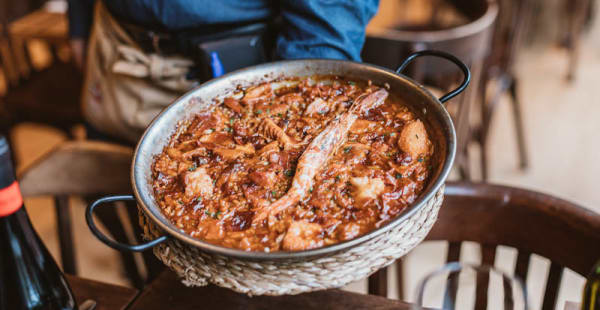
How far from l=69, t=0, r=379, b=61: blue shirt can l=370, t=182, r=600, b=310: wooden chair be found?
0.47 metres

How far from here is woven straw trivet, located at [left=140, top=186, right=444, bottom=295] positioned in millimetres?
776

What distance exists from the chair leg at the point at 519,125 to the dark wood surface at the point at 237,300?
7.02 ft

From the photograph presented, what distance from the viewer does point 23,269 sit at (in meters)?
0.91

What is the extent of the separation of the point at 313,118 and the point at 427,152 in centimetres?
A: 28

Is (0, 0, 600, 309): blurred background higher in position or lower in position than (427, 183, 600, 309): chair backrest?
lower

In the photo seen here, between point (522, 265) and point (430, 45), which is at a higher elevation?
point (430, 45)

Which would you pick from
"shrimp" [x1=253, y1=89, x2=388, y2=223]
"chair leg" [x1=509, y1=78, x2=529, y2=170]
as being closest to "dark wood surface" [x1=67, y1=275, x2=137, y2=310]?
"shrimp" [x1=253, y1=89, x2=388, y2=223]

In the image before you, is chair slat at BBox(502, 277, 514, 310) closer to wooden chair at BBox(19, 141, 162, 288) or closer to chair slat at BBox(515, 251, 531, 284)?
chair slat at BBox(515, 251, 531, 284)

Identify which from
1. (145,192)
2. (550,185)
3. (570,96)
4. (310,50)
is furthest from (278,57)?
(570,96)

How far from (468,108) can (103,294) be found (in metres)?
1.75

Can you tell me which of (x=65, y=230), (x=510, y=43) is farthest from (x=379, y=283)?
(x=510, y=43)

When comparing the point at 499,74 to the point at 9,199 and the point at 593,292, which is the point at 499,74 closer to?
the point at 593,292

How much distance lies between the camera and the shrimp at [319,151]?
35.9 inches

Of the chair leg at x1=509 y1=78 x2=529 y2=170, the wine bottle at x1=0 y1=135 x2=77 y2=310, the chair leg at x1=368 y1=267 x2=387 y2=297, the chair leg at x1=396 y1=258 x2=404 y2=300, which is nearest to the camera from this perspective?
the wine bottle at x1=0 y1=135 x2=77 y2=310
